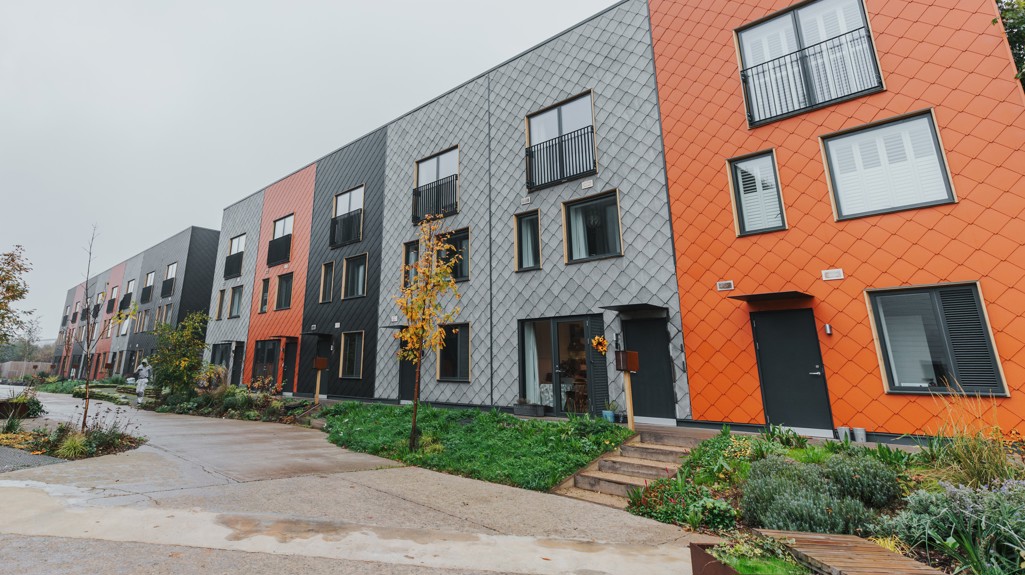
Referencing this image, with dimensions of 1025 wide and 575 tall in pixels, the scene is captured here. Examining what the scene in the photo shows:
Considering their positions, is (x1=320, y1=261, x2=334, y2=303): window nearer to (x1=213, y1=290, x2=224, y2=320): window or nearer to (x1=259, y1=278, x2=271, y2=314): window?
(x1=259, y1=278, x2=271, y2=314): window

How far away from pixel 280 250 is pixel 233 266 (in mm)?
4660

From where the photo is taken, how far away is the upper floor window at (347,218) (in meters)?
15.4

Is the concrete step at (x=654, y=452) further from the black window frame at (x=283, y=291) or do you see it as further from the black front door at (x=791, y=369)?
the black window frame at (x=283, y=291)

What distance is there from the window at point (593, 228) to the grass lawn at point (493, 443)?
387 cm

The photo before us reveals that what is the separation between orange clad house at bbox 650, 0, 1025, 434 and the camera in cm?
600

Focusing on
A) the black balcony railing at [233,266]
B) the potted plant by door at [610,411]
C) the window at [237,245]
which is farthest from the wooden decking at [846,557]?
the window at [237,245]

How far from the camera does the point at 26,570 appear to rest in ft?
8.66

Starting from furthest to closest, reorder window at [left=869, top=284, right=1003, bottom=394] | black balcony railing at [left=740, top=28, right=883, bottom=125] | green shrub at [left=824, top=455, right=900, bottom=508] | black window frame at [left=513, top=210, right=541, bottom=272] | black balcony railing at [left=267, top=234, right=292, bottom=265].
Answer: black balcony railing at [left=267, top=234, right=292, bottom=265] → black window frame at [left=513, top=210, right=541, bottom=272] → black balcony railing at [left=740, top=28, right=883, bottom=125] → window at [left=869, top=284, right=1003, bottom=394] → green shrub at [left=824, top=455, right=900, bottom=508]

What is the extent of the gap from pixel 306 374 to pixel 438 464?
11405 millimetres

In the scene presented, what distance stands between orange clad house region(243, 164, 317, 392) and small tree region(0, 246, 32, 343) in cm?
718

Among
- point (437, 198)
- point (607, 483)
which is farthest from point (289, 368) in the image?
point (607, 483)

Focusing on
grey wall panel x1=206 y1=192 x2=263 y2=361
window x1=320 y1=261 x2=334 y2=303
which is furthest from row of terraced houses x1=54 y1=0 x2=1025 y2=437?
grey wall panel x1=206 y1=192 x2=263 y2=361

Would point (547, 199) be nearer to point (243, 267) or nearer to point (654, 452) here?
point (654, 452)

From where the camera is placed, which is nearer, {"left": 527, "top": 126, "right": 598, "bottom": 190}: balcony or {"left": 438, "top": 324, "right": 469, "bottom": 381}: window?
{"left": 527, "top": 126, "right": 598, "bottom": 190}: balcony
